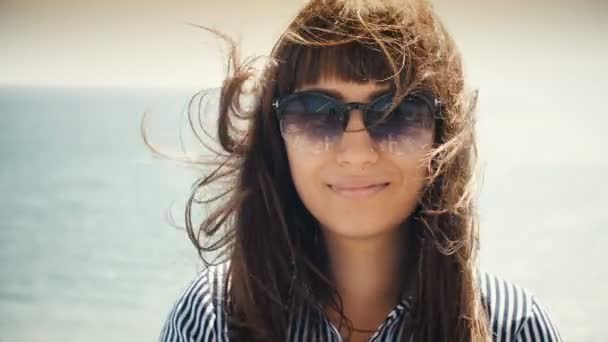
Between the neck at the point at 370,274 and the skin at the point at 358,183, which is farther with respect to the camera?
the neck at the point at 370,274

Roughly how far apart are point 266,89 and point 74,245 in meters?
6.41

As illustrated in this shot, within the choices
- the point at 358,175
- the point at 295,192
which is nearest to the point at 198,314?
the point at 295,192

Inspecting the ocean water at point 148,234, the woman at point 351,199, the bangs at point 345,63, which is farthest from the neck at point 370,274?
the ocean water at point 148,234

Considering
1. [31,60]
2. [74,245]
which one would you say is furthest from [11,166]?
[31,60]

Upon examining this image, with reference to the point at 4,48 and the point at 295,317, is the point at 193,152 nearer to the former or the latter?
the point at 295,317

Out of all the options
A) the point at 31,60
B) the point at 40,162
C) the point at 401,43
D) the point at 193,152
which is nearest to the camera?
the point at 401,43

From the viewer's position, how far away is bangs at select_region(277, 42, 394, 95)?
A: 1281mm

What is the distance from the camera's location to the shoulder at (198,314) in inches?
55.4

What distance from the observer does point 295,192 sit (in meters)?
1.51

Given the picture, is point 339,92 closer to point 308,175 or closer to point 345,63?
point 345,63

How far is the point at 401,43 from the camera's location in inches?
51.1

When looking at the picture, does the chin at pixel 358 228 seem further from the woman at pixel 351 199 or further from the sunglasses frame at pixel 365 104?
the sunglasses frame at pixel 365 104

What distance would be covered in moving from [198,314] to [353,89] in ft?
1.67

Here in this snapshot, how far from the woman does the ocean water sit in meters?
2.07
